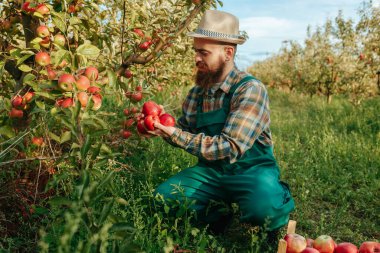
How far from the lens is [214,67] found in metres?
2.62

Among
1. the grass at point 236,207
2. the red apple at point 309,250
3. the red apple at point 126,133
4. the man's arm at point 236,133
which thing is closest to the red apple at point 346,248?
the red apple at point 309,250

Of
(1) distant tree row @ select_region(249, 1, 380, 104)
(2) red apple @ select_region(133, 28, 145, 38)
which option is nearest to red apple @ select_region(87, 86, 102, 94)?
(2) red apple @ select_region(133, 28, 145, 38)

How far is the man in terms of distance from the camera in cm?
240

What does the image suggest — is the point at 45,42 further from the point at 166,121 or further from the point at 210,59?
the point at 210,59

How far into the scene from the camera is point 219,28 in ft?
8.48

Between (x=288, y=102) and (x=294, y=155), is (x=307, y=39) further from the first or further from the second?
(x=294, y=155)

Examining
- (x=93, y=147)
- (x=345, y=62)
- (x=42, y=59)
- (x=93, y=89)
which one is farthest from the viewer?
(x=345, y=62)

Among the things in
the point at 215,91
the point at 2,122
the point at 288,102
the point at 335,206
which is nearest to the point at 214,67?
the point at 215,91

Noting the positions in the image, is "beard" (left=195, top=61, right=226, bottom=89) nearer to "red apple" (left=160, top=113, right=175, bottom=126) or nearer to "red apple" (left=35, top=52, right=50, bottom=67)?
"red apple" (left=160, top=113, right=175, bottom=126)

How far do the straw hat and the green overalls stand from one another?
0.94 ft

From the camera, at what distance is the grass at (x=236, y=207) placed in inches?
86.5

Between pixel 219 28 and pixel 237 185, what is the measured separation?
0.93 metres

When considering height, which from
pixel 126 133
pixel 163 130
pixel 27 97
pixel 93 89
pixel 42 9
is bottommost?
pixel 126 133

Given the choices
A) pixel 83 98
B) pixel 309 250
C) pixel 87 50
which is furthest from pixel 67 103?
pixel 309 250
